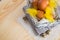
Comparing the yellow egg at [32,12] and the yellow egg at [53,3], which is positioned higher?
the yellow egg at [32,12]

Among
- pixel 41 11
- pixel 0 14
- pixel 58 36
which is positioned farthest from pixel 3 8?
pixel 58 36

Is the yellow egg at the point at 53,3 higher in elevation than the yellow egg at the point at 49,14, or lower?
higher

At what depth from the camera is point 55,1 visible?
906 mm

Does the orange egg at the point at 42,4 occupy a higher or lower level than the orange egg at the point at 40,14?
higher

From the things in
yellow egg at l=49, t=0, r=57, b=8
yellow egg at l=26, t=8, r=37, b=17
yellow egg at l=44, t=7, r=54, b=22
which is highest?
yellow egg at l=26, t=8, r=37, b=17

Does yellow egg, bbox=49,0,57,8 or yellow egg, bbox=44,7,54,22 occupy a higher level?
yellow egg, bbox=49,0,57,8

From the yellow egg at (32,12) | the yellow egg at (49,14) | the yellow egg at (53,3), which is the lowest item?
the yellow egg at (49,14)

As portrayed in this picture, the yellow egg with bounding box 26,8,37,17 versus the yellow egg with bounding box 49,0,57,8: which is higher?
the yellow egg with bounding box 26,8,37,17

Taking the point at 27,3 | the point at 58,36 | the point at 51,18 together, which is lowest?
the point at 58,36

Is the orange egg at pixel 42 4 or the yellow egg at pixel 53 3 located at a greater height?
the orange egg at pixel 42 4

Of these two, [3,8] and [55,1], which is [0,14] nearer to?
[3,8]

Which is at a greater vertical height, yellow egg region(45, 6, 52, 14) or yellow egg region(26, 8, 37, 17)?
yellow egg region(26, 8, 37, 17)

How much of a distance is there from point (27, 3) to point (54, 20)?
8.0 inches

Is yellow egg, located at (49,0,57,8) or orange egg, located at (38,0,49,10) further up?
orange egg, located at (38,0,49,10)
